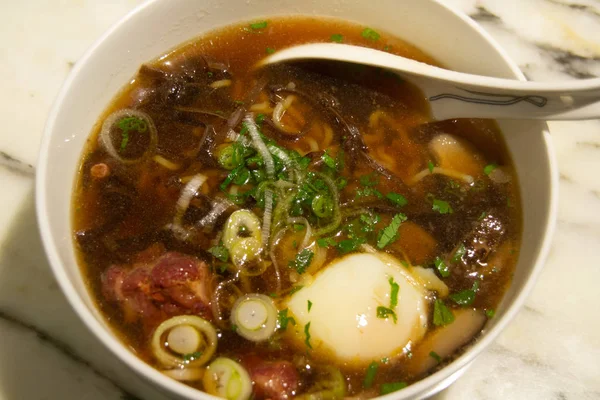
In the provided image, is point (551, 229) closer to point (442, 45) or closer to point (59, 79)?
point (442, 45)

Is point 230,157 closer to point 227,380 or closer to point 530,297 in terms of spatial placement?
point 227,380

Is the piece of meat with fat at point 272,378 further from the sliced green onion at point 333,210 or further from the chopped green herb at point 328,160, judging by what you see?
the chopped green herb at point 328,160

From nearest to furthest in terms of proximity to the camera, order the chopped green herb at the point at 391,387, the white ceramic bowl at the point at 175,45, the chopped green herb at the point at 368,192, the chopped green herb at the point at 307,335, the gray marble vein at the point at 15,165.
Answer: the white ceramic bowl at the point at 175,45 → the chopped green herb at the point at 391,387 → the chopped green herb at the point at 307,335 → the chopped green herb at the point at 368,192 → the gray marble vein at the point at 15,165

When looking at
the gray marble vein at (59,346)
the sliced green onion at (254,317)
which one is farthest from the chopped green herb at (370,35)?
the gray marble vein at (59,346)

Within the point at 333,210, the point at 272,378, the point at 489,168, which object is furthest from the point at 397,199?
the point at 272,378

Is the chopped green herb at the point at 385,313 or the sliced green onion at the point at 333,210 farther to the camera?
the sliced green onion at the point at 333,210
